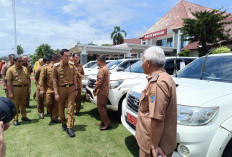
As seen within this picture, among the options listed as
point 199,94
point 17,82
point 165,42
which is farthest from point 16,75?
point 165,42

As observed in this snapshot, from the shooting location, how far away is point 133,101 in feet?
8.25

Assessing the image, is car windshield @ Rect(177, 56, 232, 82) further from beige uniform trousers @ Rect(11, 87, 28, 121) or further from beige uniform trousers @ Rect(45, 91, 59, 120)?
beige uniform trousers @ Rect(11, 87, 28, 121)

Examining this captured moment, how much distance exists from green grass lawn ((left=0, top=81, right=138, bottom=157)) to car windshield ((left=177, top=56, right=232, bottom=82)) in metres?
1.81

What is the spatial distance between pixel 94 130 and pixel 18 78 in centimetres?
246

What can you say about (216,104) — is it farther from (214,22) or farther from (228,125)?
(214,22)

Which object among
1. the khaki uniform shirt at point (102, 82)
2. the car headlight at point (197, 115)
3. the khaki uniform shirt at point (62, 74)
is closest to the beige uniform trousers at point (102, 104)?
the khaki uniform shirt at point (102, 82)

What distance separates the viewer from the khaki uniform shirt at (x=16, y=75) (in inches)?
157

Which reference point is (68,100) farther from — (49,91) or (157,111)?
(157,111)

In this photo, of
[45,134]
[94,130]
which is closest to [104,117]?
[94,130]

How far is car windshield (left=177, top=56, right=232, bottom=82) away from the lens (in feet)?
8.77

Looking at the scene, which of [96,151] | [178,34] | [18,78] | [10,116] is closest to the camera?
[10,116]

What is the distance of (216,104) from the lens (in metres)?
1.75

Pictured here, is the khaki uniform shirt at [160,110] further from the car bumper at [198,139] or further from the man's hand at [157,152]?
the car bumper at [198,139]

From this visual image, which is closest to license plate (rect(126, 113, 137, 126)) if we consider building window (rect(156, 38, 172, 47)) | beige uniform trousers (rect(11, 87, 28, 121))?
beige uniform trousers (rect(11, 87, 28, 121))
